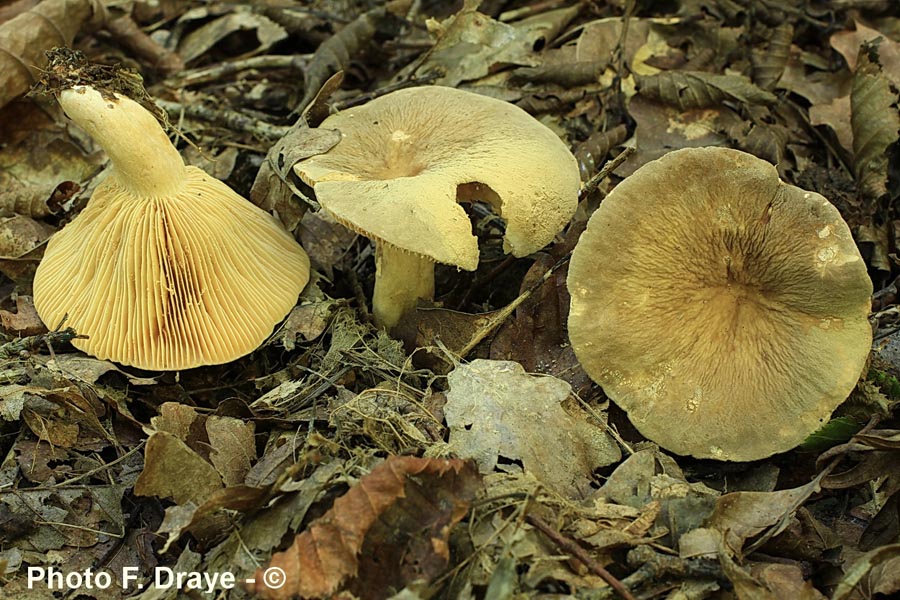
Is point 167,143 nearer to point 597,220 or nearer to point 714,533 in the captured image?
point 597,220

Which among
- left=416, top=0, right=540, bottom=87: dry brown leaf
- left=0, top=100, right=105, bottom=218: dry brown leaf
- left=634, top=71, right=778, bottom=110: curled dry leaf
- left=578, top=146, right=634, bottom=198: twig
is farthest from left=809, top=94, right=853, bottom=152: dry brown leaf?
left=0, top=100, right=105, bottom=218: dry brown leaf

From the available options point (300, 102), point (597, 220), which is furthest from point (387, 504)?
point (300, 102)

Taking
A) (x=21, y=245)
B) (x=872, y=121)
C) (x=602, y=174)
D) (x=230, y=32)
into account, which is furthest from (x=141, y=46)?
(x=872, y=121)

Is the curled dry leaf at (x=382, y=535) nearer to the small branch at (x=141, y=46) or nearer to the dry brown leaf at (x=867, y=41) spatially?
the dry brown leaf at (x=867, y=41)

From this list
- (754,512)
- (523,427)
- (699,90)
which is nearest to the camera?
(754,512)

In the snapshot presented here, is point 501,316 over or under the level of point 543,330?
over

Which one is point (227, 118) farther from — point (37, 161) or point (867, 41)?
point (867, 41)

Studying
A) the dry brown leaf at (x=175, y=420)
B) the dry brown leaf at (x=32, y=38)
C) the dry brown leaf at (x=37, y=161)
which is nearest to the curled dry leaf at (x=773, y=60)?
the dry brown leaf at (x=175, y=420)
